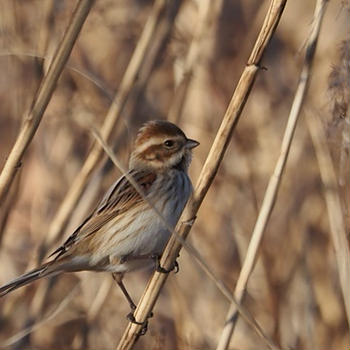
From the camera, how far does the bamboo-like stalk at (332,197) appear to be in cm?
293

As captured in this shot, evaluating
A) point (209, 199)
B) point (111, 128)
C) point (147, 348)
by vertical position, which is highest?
point (111, 128)

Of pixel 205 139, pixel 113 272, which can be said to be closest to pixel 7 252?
pixel 205 139

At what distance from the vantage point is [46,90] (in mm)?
2209

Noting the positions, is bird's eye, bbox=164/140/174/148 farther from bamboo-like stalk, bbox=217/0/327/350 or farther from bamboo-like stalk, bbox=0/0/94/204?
bamboo-like stalk, bbox=0/0/94/204

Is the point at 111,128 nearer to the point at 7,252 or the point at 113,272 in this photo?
the point at 113,272

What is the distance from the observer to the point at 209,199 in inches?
160

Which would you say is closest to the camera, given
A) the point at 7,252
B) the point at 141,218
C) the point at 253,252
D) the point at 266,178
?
the point at 253,252

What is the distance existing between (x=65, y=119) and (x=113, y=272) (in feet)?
3.75

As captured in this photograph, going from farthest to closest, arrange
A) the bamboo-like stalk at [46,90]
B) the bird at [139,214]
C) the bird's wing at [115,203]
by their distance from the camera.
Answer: the bird's wing at [115,203], the bird at [139,214], the bamboo-like stalk at [46,90]

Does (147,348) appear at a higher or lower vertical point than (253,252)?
lower

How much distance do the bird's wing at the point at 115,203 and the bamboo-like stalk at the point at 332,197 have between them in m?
0.65

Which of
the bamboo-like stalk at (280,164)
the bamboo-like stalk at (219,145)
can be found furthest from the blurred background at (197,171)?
the bamboo-like stalk at (219,145)

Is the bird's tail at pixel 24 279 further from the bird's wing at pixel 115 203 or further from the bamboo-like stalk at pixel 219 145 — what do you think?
the bamboo-like stalk at pixel 219 145

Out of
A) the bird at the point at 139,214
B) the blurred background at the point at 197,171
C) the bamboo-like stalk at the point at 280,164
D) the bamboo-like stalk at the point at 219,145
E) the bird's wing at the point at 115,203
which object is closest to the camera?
the bamboo-like stalk at the point at 219,145
